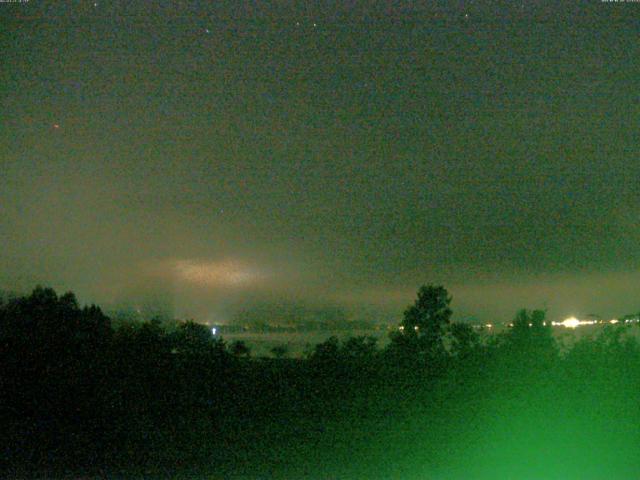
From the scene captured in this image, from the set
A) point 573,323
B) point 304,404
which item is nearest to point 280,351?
point 304,404

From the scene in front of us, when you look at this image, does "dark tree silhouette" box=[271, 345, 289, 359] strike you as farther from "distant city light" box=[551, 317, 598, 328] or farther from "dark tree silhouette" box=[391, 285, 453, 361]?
"distant city light" box=[551, 317, 598, 328]

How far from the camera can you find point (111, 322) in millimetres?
15484

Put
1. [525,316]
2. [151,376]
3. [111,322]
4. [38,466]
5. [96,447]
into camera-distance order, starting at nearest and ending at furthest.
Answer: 1. [38,466]
2. [96,447]
3. [151,376]
4. [525,316]
5. [111,322]

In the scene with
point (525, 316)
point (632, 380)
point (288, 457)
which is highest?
point (525, 316)

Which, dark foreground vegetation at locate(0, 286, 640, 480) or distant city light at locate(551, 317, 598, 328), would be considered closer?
dark foreground vegetation at locate(0, 286, 640, 480)

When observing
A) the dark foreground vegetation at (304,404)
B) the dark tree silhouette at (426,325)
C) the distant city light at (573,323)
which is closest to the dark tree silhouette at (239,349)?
the dark foreground vegetation at (304,404)

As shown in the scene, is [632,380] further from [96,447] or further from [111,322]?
[111,322]

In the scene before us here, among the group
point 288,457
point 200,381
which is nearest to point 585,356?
point 288,457

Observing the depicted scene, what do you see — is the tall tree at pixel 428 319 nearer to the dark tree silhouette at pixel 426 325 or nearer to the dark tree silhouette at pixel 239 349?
the dark tree silhouette at pixel 426 325

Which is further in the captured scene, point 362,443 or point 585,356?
point 585,356

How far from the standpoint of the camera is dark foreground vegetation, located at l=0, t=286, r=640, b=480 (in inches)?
414

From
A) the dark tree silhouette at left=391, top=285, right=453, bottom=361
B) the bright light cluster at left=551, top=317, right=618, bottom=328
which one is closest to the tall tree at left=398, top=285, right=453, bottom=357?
the dark tree silhouette at left=391, top=285, right=453, bottom=361

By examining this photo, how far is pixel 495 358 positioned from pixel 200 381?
18.6ft

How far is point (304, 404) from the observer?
45.0ft
